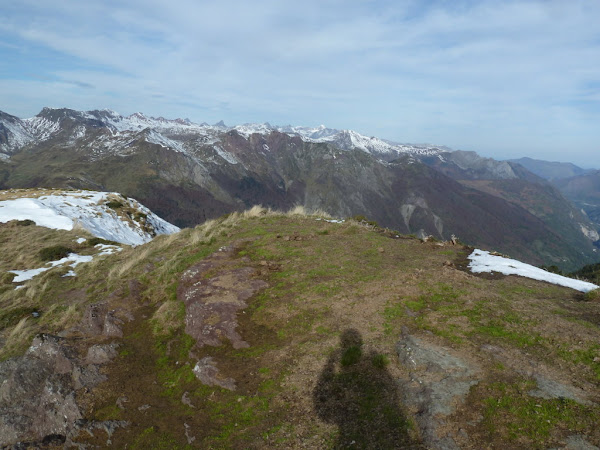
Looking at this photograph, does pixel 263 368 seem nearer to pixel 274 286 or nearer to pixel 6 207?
pixel 274 286

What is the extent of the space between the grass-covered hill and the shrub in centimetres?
837

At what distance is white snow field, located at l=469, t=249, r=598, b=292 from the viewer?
1313 cm

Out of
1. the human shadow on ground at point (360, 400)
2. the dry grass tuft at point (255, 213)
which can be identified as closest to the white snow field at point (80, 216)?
the dry grass tuft at point (255, 213)

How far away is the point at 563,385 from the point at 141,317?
583 inches

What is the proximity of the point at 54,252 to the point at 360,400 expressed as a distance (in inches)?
1060

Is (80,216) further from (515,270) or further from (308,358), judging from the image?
(515,270)

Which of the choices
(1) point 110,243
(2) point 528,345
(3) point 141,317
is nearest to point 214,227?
(3) point 141,317

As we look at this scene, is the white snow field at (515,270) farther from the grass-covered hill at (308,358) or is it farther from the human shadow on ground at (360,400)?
the human shadow on ground at (360,400)

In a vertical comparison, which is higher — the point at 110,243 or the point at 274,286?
the point at 274,286

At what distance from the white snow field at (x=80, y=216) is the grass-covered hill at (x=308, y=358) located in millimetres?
21697

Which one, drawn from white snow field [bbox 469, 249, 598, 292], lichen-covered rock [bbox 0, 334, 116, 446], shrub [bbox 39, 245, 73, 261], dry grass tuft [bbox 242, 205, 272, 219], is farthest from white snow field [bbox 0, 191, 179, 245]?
white snow field [bbox 469, 249, 598, 292]

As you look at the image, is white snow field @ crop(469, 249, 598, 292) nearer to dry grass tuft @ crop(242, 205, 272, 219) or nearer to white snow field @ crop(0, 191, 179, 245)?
dry grass tuft @ crop(242, 205, 272, 219)

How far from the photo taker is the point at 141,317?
1391 centimetres

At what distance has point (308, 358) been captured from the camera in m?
9.85
